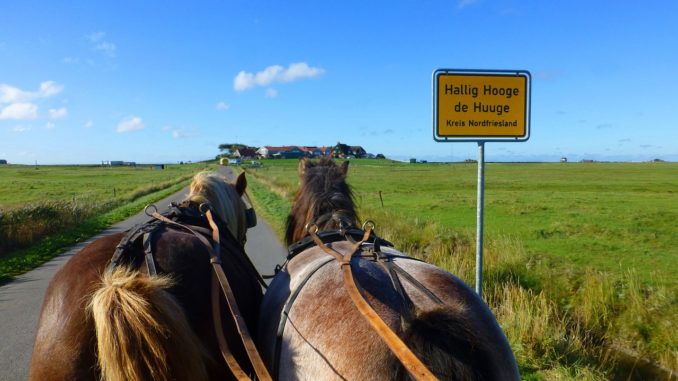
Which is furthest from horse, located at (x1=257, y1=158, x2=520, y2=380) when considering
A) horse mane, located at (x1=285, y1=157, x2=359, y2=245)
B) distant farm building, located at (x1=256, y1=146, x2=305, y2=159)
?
distant farm building, located at (x1=256, y1=146, x2=305, y2=159)

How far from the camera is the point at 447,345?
1631mm

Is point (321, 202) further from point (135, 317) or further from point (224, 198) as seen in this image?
point (135, 317)

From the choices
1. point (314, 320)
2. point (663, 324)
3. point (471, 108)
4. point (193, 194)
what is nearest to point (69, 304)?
point (314, 320)

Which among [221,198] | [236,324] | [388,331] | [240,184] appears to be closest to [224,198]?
[221,198]

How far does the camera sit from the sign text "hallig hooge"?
4523 mm

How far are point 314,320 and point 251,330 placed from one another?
2.39 feet

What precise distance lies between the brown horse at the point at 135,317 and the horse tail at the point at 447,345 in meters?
0.94

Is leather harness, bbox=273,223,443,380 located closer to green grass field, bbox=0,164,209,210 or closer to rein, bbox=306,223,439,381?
rein, bbox=306,223,439,381

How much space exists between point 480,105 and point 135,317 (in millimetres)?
3898

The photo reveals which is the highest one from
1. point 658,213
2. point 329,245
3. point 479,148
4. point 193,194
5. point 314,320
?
point 479,148

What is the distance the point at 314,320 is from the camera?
1.94m

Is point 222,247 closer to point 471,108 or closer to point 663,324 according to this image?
point 471,108

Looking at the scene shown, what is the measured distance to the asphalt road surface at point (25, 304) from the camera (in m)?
5.04

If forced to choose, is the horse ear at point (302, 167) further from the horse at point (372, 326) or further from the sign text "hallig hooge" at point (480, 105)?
the horse at point (372, 326)
